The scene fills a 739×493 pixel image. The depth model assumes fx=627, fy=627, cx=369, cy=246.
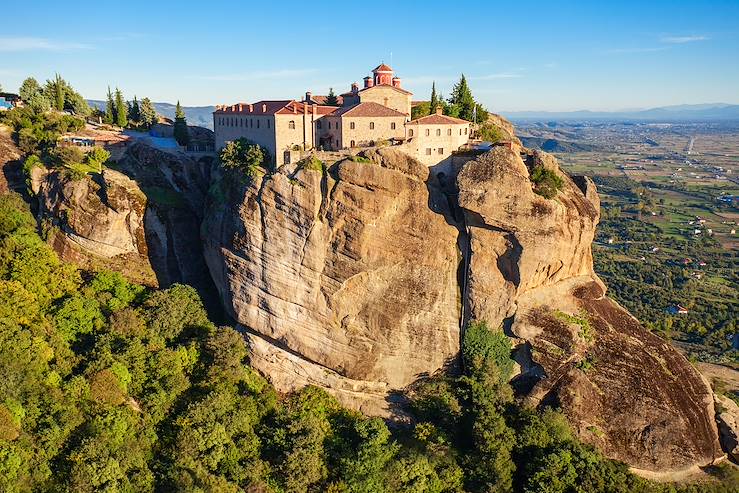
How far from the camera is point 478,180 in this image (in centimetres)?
3856

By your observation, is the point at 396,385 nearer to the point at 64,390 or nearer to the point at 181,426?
the point at 181,426

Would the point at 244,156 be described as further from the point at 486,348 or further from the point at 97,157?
the point at 486,348

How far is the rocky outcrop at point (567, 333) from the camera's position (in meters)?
37.0

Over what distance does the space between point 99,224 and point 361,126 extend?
20686 mm

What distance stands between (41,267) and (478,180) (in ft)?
98.6

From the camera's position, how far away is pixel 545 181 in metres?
40.1

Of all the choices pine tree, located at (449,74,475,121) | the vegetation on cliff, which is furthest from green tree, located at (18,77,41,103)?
pine tree, located at (449,74,475,121)

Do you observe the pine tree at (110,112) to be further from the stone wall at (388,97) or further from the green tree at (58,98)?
the stone wall at (388,97)

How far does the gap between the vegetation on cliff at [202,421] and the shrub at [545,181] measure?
31.0ft

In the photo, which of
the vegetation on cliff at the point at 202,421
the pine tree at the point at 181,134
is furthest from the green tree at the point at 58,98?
the vegetation on cliff at the point at 202,421

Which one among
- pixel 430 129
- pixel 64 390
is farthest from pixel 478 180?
pixel 64 390

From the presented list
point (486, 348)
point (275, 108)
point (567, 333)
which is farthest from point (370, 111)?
point (567, 333)

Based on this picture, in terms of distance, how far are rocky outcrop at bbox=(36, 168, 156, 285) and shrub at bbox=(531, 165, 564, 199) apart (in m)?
28.5

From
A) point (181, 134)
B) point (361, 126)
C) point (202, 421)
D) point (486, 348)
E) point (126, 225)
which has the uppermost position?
point (361, 126)
